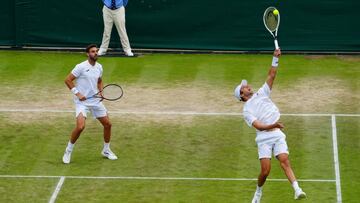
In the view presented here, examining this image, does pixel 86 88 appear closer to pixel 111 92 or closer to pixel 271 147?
pixel 111 92

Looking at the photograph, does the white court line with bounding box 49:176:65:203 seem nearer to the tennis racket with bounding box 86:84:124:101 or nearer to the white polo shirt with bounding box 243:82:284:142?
the tennis racket with bounding box 86:84:124:101

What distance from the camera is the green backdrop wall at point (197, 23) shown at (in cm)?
2967

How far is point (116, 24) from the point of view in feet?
96.6

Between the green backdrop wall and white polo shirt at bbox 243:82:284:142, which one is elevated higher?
white polo shirt at bbox 243:82:284:142

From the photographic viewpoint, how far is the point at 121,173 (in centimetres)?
2152

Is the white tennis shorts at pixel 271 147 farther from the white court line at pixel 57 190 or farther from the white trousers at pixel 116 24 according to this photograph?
the white trousers at pixel 116 24

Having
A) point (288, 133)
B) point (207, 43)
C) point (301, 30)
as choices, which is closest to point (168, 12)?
point (207, 43)

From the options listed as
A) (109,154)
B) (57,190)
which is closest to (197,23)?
(109,154)

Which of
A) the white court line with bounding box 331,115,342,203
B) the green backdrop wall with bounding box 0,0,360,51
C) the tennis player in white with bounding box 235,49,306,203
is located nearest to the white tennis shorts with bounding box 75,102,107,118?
the tennis player in white with bounding box 235,49,306,203

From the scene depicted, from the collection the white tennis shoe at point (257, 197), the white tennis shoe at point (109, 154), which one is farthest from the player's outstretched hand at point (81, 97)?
the white tennis shoe at point (257, 197)

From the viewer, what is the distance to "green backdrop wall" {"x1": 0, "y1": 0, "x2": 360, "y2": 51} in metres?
29.7

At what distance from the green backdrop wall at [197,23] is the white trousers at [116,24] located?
0.48 metres

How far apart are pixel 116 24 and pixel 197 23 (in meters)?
2.16

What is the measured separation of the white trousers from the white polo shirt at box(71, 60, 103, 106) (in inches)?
304
